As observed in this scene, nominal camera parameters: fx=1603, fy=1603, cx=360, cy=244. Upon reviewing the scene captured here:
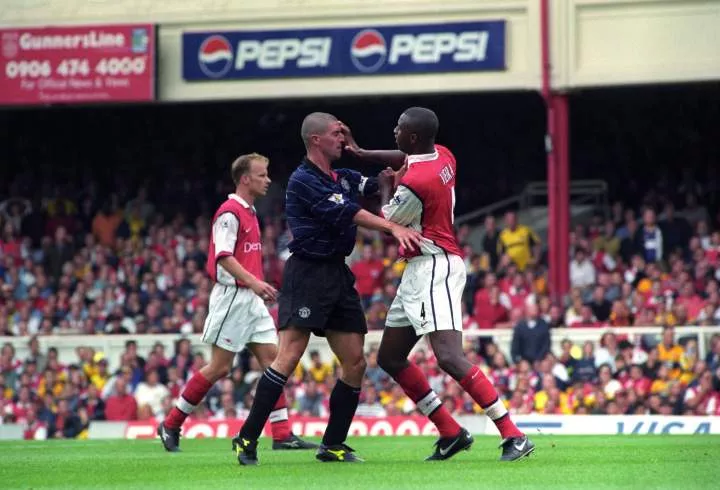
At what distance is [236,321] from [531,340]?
846cm

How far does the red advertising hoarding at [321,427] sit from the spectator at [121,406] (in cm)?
314

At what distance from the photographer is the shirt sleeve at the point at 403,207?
1067 cm

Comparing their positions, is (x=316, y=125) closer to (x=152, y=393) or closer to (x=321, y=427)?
(x=321, y=427)

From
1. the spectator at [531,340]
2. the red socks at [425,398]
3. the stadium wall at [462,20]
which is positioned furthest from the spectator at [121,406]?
the red socks at [425,398]

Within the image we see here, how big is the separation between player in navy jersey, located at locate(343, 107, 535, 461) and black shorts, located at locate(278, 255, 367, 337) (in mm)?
297

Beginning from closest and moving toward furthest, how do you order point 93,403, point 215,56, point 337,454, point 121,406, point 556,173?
point 337,454
point 121,406
point 93,403
point 556,173
point 215,56

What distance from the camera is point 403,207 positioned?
10680 mm

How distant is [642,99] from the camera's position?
92.8 feet

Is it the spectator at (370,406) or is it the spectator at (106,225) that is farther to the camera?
the spectator at (106,225)

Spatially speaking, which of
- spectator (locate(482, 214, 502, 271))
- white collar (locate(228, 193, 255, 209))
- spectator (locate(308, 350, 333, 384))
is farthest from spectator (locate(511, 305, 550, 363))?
white collar (locate(228, 193, 255, 209))

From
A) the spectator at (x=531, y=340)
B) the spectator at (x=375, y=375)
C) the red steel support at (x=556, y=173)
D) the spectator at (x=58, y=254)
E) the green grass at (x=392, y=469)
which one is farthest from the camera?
the spectator at (x=58, y=254)

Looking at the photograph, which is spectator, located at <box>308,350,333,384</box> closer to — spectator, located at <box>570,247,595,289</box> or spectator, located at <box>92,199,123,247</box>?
spectator, located at <box>570,247,595,289</box>

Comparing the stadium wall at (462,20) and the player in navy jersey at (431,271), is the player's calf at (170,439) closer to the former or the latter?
the player in navy jersey at (431,271)

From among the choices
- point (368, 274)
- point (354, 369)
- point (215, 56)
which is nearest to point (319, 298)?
point (354, 369)
